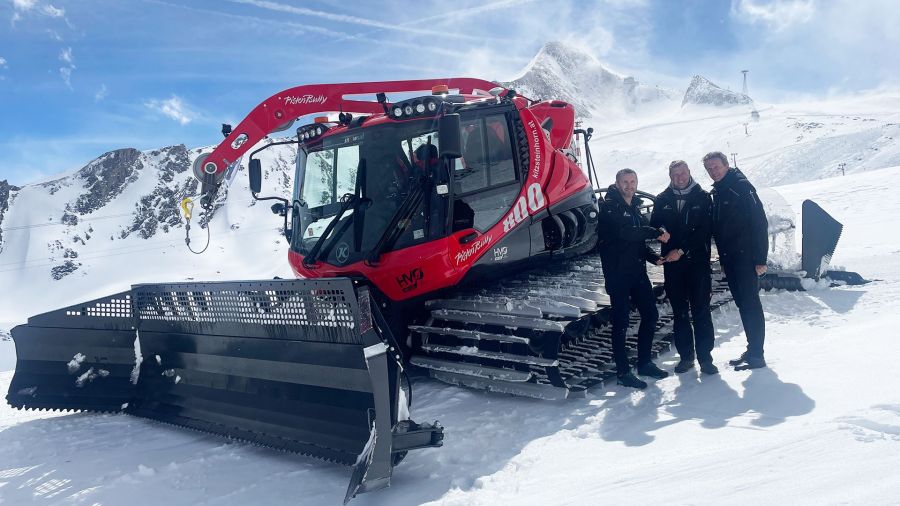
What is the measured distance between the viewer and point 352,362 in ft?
13.3

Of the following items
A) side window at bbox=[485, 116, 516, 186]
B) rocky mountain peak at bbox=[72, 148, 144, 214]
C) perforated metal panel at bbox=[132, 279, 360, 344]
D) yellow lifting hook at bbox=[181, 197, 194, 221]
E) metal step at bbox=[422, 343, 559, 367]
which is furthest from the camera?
rocky mountain peak at bbox=[72, 148, 144, 214]

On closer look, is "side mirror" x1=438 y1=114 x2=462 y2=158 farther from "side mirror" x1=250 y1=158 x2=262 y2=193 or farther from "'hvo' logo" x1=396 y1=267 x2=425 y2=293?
"side mirror" x1=250 y1=158 x2=262 y2=193

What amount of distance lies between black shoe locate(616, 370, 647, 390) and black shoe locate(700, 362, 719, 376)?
541 mm

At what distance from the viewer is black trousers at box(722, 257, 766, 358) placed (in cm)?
520

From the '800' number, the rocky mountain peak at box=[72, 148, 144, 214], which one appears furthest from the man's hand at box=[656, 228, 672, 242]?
the rocky mountain peak at box=[72, 148, 144, 214]

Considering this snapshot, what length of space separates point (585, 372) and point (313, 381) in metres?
2.30

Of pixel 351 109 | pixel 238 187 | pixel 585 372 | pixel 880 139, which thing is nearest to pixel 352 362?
pixel 585 372

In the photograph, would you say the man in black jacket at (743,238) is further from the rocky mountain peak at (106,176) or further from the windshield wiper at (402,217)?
the rocky mountain peak at (106,176)

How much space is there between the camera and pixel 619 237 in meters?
5.11

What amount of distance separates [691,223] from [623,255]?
65 cm

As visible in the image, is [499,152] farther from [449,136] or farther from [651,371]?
[651,371]

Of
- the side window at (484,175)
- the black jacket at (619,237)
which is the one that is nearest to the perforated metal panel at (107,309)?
the side window at (484,175)

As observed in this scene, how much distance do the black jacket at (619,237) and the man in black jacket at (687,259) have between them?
24 cm

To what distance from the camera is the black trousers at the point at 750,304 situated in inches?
205
